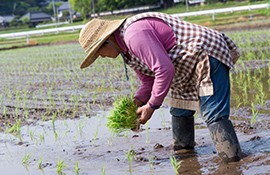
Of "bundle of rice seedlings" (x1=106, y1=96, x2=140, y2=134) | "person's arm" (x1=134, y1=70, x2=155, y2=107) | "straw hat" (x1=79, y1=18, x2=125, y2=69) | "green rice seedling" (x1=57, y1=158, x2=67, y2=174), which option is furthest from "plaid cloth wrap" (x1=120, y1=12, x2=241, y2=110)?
"green rice seedling" (x1=57, y1=158, x2=67, y2=174)

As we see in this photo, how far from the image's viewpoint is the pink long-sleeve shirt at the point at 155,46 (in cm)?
199

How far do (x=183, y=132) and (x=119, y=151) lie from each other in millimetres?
607

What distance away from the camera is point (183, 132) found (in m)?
2.71

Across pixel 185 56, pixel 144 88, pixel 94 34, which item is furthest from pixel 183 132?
pixel 94 34

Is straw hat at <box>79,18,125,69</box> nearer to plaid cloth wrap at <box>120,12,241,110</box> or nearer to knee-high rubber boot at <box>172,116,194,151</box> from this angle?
plaid cloth wrap at <box>120,12,241,110</box>

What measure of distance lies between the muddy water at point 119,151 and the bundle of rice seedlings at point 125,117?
12.3 inches

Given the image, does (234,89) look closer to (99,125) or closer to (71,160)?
(99,125)

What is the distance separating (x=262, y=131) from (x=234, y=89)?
68.0 inches

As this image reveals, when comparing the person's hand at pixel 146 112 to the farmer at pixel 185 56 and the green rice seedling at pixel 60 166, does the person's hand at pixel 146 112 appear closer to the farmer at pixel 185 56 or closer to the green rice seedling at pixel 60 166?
the farmer at pixel 185 56

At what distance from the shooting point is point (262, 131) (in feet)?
9.78

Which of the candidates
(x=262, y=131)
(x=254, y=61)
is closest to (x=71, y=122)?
(x=262, y=131)

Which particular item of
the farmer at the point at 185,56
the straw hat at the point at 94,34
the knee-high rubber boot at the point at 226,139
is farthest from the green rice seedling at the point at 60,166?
the knee-high rubber boot at the point at 226,139

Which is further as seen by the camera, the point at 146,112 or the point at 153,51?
the point at 146,112

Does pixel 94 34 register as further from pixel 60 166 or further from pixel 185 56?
pixel 60 166
